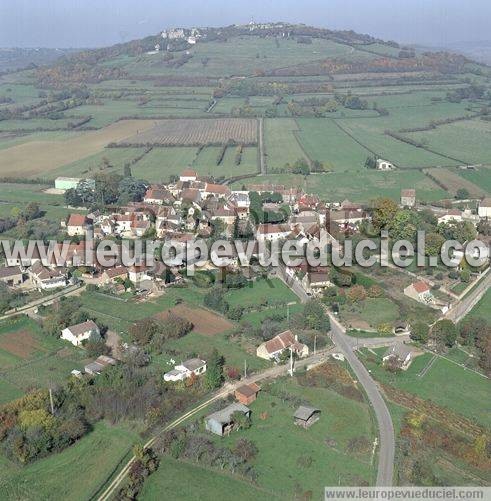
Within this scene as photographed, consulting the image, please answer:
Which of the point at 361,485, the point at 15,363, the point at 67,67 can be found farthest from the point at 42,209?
the point at 67,67

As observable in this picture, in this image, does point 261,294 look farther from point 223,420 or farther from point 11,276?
point 11,276

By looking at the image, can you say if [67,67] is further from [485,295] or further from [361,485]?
[361,485]

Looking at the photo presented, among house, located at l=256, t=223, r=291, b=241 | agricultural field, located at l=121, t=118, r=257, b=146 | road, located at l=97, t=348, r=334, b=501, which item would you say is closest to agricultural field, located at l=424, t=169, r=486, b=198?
house, located at l=256, t=223, r=291, b=241

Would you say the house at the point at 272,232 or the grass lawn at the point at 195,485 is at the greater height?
the house at the point at 272,232

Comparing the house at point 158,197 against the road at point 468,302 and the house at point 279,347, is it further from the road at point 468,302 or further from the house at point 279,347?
the road at point 468,302

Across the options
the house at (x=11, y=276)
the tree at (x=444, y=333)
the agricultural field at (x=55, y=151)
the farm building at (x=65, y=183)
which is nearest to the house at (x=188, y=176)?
the farm building at (x=65, y=183)

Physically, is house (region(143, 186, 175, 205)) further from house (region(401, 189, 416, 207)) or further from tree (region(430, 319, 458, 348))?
tree (region(430, 319, 458, 348))

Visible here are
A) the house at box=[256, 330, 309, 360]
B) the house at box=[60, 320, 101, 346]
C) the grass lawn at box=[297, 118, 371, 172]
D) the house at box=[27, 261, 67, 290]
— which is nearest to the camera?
the house at box=[256, 330, 309, 360]
